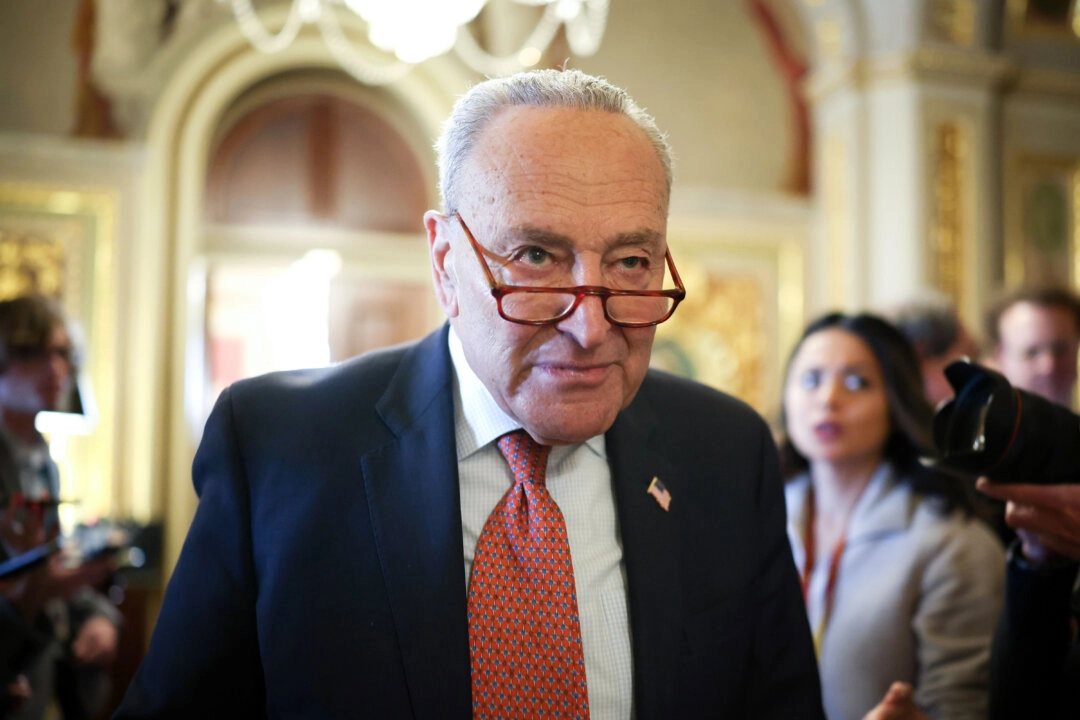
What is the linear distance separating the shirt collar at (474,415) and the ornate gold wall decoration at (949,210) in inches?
191

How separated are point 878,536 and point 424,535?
4.23 ft

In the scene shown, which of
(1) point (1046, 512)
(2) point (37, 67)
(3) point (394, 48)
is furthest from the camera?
(3) point (394, 48)

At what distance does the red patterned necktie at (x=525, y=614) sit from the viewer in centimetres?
126

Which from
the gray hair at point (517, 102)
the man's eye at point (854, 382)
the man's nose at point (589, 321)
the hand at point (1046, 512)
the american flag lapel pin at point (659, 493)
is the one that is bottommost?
the hand at point (1046, 512)

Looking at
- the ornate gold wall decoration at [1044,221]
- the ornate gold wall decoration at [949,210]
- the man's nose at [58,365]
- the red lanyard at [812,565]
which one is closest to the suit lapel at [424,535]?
the red lanyard at [812,565]

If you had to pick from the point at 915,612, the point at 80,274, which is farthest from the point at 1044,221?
the point at 80,274

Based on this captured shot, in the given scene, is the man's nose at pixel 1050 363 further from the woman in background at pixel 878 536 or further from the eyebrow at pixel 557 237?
the eyebrow at pixel 557 237

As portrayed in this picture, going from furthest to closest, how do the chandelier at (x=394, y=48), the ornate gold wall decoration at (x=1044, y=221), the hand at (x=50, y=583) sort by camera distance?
the ornate gold wall decoration at (x=1044, y=221) → the chandelier at (x=394, y=48) → the hand at (x=50, y=583)

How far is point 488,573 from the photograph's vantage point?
1.30 meters

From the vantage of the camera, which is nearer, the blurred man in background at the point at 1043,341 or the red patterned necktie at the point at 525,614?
the red patterned necktie at the point at 525,614

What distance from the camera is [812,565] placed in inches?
91.8

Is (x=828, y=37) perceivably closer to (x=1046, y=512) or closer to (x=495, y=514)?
(x=1046, y=512)

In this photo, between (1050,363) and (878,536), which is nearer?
(878,536)

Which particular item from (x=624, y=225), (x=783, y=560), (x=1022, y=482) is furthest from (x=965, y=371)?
(x=624, y=225)
